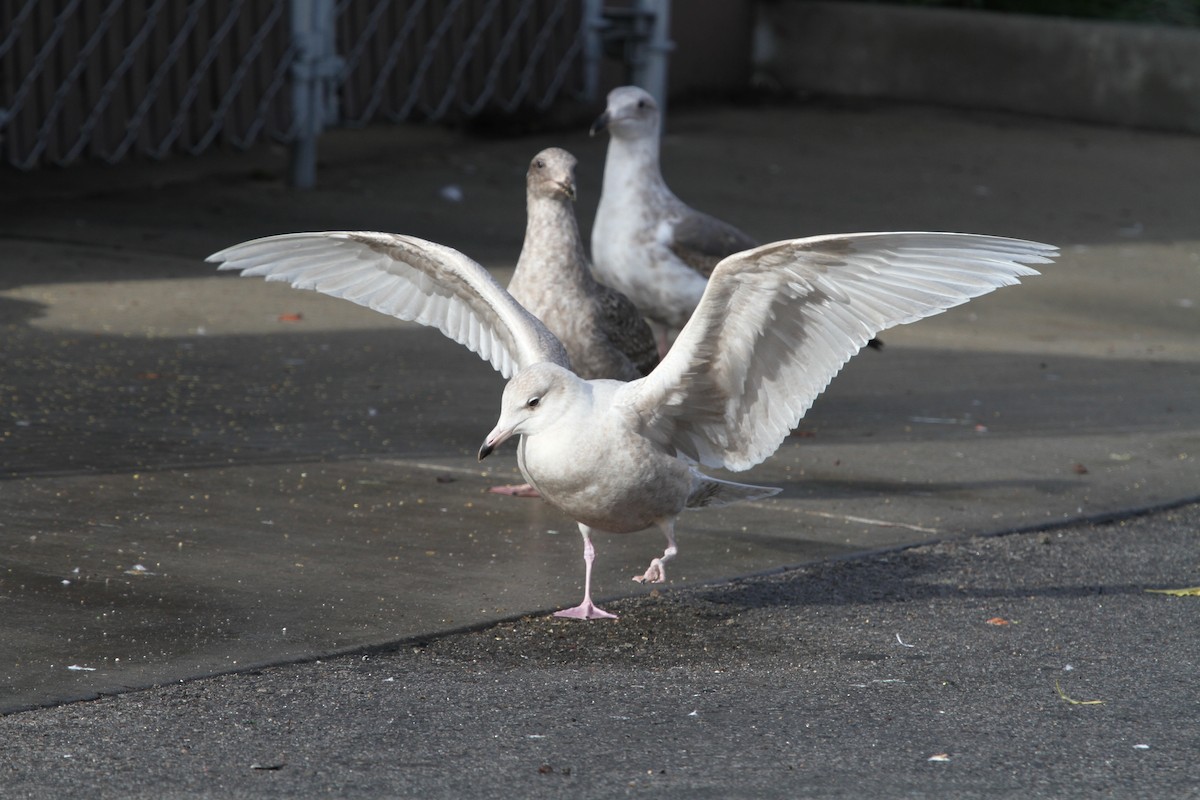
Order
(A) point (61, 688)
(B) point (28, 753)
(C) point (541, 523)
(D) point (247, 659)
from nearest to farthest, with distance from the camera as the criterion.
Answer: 1. (B) point (28, 753)
2. (A) point (61, 688)
3. (D) point (247, 659)
4. (C) point (541, 523)

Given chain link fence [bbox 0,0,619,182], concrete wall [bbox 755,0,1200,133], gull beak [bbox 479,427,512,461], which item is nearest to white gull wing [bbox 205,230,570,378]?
gull beak [bbox 479,427,512,461]

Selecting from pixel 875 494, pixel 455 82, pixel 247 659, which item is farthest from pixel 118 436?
pixel 455 82

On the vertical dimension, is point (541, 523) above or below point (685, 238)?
below

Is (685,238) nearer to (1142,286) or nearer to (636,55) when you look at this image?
(1142,286)

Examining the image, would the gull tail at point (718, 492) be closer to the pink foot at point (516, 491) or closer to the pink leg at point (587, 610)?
the pink leg at point (587, 610)

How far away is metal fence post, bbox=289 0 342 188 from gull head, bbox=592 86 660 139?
425 centimetres

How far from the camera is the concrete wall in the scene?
15.2m

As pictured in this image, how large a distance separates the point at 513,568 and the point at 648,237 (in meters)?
2.53

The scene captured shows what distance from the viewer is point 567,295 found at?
6.20 meters

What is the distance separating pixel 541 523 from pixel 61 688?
2034 millimetres

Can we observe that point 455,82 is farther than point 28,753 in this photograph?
Yes

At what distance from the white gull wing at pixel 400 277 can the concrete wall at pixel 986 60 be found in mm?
10815

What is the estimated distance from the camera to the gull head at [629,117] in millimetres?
7820

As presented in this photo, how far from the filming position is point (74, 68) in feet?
36.4
